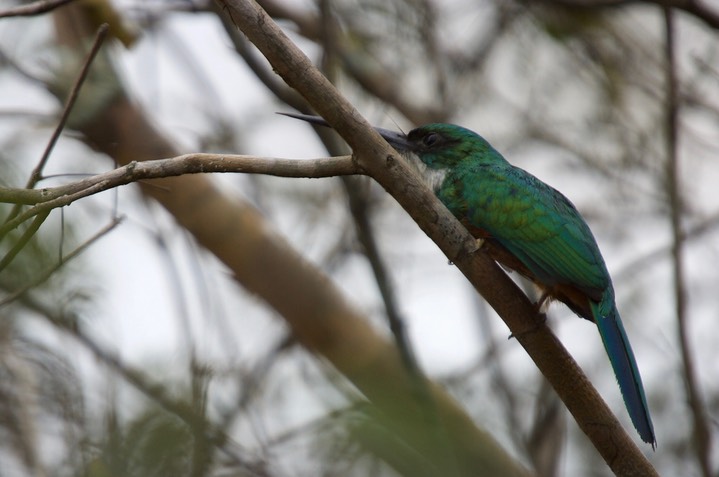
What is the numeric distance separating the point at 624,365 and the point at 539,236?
553mm

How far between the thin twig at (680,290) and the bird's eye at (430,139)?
1060 millimetres

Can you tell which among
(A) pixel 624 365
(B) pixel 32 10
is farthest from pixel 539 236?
(B) pixel 32 10

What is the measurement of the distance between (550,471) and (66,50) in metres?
3.00

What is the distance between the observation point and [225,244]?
403 cm

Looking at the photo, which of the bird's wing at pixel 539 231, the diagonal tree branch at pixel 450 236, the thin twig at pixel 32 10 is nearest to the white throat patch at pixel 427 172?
the bird's wing at pixel 539 231

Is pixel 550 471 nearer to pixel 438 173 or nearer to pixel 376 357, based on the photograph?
pixel 376 357

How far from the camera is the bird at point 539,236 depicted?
2.88 metres

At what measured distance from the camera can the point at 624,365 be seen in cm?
271

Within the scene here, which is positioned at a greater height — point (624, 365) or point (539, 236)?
point (539, 236)

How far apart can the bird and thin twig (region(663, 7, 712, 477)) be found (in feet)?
2.27

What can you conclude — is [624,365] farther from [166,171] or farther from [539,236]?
[166,171]

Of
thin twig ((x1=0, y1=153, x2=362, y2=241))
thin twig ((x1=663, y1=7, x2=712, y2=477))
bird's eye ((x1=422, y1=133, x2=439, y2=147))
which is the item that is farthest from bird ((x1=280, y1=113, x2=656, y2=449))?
thin twig ((x1=663, y1=7, x2=712, y2=477))

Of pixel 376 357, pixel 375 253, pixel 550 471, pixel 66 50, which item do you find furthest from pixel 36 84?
pixel 550 471

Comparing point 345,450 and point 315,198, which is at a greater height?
point 315,198
